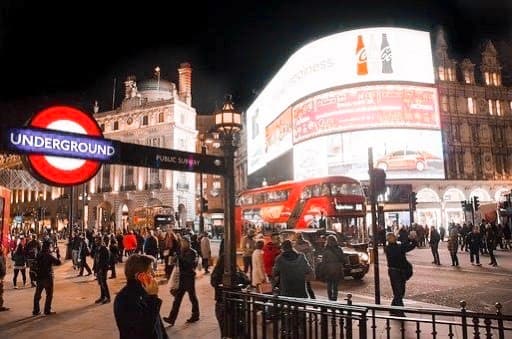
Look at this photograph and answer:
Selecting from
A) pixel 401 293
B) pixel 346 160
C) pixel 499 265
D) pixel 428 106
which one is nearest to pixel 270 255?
pixel 401 293

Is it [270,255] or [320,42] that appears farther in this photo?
[320,42]

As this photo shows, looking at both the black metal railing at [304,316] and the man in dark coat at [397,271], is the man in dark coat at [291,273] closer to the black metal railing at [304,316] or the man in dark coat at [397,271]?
the black metal railing at [304,316]

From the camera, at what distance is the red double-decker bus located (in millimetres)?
21734

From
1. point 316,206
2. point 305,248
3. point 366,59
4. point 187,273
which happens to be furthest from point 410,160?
point 187,273

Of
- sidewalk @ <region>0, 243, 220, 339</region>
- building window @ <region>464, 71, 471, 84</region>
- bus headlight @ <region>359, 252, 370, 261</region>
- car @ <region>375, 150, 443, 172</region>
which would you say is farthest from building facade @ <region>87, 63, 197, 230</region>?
sidewalk @ <region>0, 243, 220, 339</region>

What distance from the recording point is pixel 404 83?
38.7m

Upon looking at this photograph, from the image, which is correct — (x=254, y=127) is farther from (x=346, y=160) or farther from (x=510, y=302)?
(x=510, y=302)

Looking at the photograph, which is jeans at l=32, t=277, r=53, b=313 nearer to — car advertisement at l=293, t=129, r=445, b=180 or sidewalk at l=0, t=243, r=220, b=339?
sidewalk at l=0, t=243, r=220, b=339

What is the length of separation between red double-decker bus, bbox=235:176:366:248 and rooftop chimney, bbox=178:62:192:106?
46071mm

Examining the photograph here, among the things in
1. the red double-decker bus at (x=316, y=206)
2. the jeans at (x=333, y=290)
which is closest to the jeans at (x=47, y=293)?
the jeans at (x=333, y=290)

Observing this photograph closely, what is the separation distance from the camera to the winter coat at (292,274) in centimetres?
788

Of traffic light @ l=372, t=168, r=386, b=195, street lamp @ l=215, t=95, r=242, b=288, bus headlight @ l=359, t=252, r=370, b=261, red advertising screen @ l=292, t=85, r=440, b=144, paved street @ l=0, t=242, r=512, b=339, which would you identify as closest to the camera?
street lamp @ l=215, t=95, r=242, b=288

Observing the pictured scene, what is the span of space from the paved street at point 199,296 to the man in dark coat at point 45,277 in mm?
290

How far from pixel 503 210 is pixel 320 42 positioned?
22.1m
